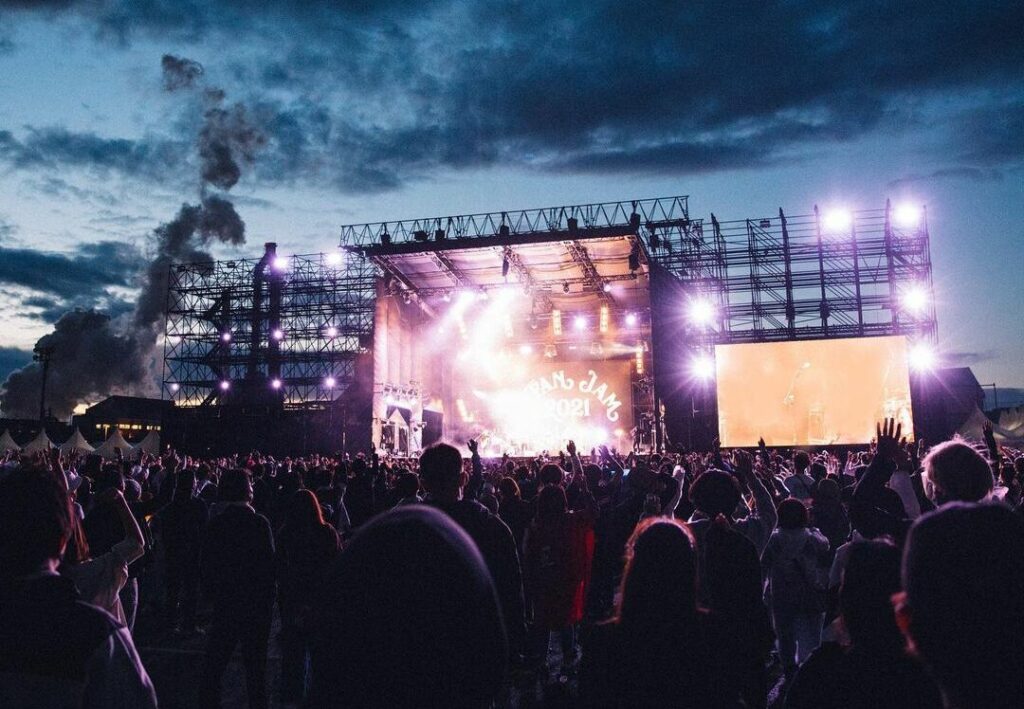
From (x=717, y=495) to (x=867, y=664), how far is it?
2.30 m

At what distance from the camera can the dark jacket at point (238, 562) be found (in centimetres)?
448

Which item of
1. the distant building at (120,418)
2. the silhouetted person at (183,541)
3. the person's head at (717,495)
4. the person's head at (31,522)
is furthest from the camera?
the distant building at (120,418)

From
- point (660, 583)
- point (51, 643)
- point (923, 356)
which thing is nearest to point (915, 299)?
point (923, 356)

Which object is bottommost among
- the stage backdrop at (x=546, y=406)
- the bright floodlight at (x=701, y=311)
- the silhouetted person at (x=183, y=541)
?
the silhouetted person at (x=183, y=541)

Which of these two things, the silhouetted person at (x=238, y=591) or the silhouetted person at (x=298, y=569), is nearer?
the silhouetted person at (x=238, y=591)

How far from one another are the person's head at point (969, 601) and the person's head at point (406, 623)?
85cm

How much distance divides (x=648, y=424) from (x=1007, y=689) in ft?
97.8

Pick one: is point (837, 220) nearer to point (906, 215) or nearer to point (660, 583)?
point (906, 215)

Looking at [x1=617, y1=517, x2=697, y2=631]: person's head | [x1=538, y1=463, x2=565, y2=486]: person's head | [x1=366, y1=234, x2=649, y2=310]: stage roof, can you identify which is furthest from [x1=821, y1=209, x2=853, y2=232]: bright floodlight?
[x1=617, y1=517, x2=697, y2=631]: person's head

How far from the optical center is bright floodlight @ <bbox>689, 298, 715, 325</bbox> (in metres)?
30.5

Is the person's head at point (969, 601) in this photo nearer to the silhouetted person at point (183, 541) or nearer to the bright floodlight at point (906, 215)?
the silhouetted person at point (183, 541)

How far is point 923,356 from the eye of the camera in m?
30.0

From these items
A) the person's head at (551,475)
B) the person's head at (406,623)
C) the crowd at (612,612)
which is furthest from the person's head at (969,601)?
the person's head at (551,475)

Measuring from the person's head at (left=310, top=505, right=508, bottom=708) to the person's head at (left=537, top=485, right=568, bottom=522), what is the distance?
4349 millimetres
